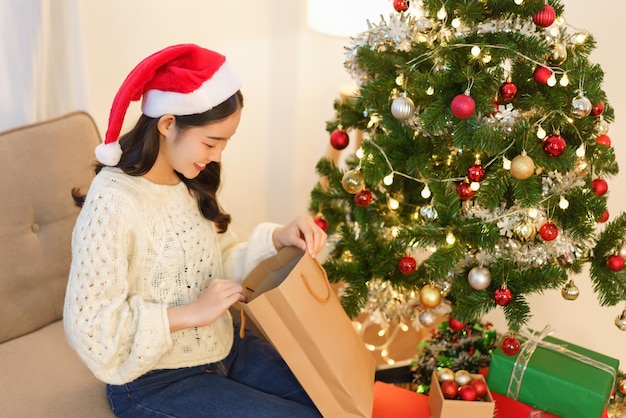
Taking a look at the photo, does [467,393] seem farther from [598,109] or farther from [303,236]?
[598,109]

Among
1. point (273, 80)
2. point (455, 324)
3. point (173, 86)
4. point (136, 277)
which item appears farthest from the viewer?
point (273, 80)

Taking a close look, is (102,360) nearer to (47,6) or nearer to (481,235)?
(481,235)

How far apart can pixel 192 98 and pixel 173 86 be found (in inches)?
1.6

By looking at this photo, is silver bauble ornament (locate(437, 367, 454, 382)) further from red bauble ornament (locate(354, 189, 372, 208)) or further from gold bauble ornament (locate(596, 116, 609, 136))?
gold bauble ornament (locate(596, 116, 609, 136))

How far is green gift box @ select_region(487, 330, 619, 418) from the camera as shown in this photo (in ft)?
4.71

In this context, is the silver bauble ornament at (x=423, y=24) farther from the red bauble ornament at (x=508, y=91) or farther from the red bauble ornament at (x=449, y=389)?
the red bauble ornament at (x=449, y=389)

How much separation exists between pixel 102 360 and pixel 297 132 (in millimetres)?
1644

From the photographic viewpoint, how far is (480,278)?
1.38m

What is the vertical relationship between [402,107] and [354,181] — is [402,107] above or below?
above

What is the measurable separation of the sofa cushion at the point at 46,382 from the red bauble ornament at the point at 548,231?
95cm

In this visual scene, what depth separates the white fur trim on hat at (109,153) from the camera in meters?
1.22

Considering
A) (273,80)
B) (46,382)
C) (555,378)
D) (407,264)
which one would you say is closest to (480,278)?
(407,264)

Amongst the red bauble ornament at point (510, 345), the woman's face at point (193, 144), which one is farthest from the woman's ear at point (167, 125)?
the red bauble ornament at point (510, 345)

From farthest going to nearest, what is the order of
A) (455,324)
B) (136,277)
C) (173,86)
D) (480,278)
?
(455,324)
(480,278)
(136,277)
(173,86)
